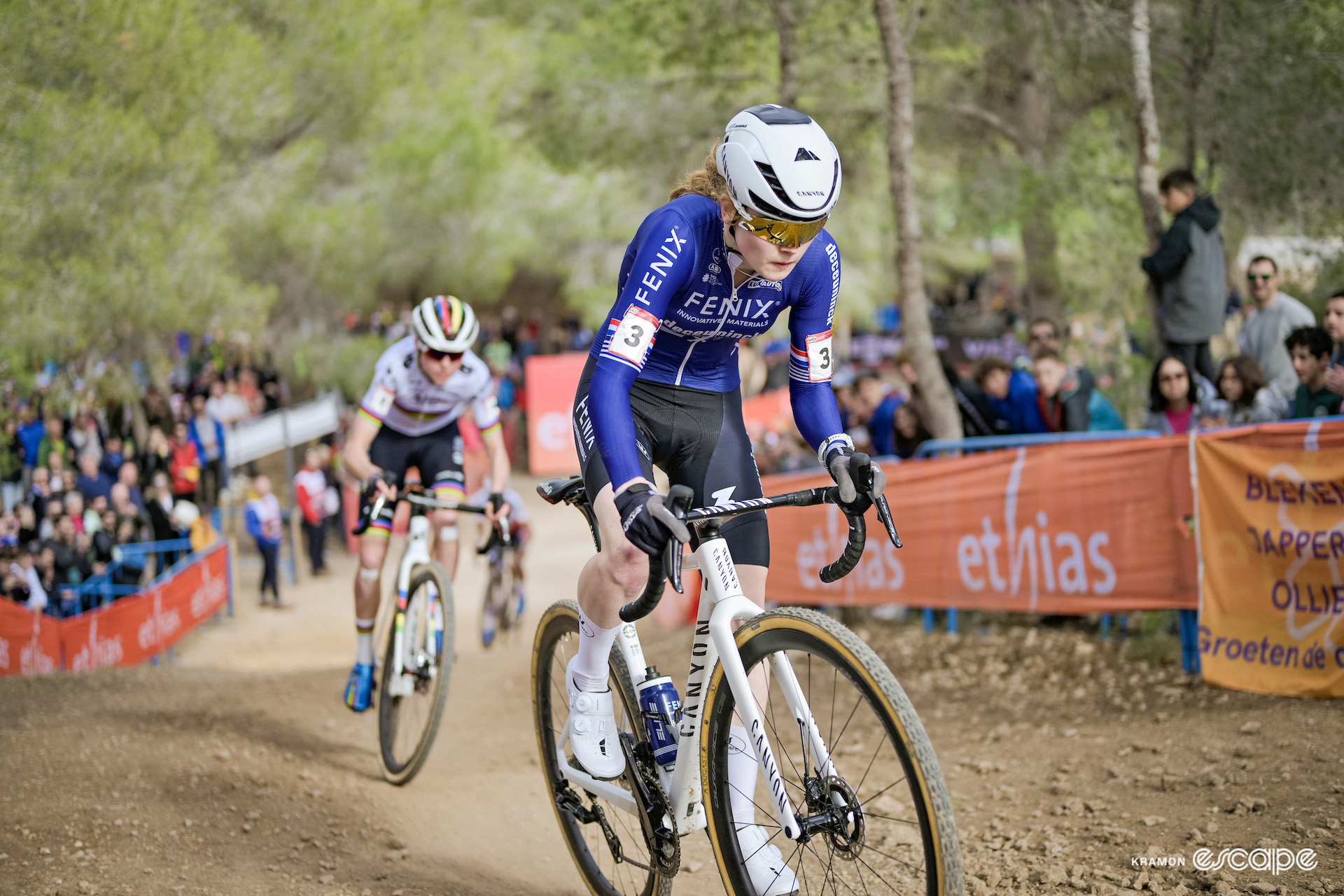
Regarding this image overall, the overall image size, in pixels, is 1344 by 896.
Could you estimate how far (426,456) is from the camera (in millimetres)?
6660

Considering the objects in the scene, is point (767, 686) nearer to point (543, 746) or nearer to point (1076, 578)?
point (543, 746)

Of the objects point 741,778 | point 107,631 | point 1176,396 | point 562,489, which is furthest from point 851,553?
point 107,631

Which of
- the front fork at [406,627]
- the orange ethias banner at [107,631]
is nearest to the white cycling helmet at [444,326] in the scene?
the front fork at [406,627]

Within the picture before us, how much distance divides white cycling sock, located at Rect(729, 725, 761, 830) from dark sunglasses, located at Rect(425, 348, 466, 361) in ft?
11.6

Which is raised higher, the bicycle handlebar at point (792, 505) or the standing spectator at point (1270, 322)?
the standing spectator at point (1270, 322)

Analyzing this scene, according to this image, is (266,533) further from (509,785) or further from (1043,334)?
(509,785)

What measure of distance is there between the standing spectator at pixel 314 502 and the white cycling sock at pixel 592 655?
16.1 metres

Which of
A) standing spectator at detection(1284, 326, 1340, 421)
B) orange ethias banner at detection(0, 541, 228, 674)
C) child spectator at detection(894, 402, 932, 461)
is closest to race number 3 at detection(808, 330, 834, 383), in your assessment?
standing spectator at detection(1284, 326, 1340, 421)

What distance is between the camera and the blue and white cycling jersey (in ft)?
10.5

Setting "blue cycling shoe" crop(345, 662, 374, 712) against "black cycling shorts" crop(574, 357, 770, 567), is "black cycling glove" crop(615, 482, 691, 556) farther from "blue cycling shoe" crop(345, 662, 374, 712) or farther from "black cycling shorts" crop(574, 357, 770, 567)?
"blue cycling shoe" crop(345, 662, 374, 712)

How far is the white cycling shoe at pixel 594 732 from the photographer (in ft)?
12.1

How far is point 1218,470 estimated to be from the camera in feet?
21.0

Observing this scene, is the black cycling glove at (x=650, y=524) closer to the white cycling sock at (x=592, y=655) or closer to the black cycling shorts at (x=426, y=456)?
the white cycling sock at (x=592, y=655)

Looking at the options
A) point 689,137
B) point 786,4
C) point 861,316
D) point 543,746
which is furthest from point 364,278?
point 543,746
